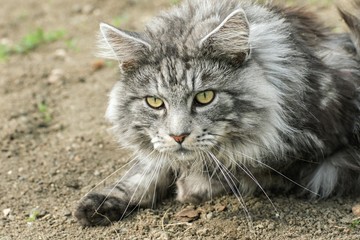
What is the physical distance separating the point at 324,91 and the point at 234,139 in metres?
0.62

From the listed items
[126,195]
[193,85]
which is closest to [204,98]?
[193,85]

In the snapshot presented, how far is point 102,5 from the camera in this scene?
7.32m

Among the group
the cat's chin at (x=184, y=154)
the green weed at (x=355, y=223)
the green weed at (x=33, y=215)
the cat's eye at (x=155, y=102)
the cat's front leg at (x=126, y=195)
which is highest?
the cat's eye at (x=155, y=102)

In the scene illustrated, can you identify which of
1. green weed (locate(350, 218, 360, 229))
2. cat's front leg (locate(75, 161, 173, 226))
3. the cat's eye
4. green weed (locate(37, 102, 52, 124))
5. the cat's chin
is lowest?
green weed (locate(350, 218, 360, 229))

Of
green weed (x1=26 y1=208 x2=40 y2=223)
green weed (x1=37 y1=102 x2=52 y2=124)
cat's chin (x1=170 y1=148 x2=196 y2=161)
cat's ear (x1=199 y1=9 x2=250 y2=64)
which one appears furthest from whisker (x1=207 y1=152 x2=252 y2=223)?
green weed (x1=37 y1=102 x2=52 y2=124)

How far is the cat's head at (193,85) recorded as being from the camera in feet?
10.9

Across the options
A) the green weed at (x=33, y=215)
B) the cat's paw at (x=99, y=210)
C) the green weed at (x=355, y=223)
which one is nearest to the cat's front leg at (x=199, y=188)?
the cat's paw at (x=99, y=210)

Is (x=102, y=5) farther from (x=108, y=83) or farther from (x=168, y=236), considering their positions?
(x=168, y=236)

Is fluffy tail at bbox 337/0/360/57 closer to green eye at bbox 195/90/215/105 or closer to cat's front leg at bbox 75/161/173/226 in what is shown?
green eye at bbox 195/90/215/105

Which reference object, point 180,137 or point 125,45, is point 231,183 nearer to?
point 180,137

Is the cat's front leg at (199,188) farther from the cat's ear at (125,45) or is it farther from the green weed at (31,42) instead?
the green weed at (31,42)

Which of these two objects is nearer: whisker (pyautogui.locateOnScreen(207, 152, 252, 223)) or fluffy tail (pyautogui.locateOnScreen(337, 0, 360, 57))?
whisker (pyautogui.locateOnScreen(207, 152, 252, 223))

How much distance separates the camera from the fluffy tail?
13.5 ft

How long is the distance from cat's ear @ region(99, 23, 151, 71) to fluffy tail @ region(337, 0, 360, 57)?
1484 mm
